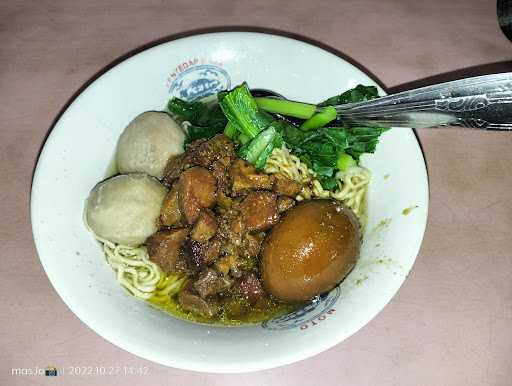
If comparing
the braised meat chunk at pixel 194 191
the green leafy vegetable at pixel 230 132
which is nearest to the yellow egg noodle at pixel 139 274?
the braised meat chunk at pixel 194 191

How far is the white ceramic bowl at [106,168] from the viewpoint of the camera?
214 cm

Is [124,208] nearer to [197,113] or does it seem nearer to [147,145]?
[147,145]

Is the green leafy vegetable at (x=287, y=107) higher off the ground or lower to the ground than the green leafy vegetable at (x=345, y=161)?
higher

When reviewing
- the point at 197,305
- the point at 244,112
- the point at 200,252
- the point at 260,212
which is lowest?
the point at 197,305

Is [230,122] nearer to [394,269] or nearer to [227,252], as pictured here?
[227,252]

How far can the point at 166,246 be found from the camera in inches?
105

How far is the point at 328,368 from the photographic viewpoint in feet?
8.45

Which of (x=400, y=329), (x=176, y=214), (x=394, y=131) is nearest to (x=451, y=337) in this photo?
(x=400, y=329)

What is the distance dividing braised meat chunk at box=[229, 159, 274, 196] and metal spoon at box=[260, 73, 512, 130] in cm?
75

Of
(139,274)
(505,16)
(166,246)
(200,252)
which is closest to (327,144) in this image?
(200,252)

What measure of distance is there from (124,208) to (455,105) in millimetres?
1824

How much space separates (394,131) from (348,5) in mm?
1938

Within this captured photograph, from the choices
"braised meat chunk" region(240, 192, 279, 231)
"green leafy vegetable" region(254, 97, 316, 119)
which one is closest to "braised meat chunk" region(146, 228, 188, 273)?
"braised meat chunk" region(240, 192, 279, 231)

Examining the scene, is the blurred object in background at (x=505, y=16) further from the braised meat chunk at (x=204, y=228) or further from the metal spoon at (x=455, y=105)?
the braised meat chunk at (x=204, y=228)
